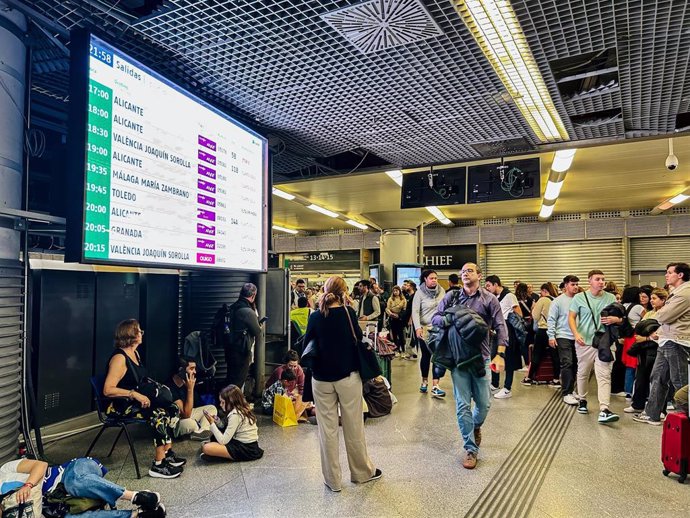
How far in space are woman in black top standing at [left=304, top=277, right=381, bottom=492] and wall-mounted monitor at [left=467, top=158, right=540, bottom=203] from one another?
387 cm

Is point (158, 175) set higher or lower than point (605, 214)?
lower

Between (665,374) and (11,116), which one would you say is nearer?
(11,116)

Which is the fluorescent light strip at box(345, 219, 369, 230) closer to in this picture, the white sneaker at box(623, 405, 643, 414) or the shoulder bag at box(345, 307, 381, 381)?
the white sneaker at box(623, 405, 643, 414)

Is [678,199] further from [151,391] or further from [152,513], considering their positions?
[152,513]

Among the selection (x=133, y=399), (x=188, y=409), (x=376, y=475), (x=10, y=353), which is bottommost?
(x=376, y=475)

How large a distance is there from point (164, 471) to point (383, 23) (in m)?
3.45

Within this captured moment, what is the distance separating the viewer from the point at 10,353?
3047 mm

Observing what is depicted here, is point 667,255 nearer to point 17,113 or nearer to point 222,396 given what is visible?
point 222,396

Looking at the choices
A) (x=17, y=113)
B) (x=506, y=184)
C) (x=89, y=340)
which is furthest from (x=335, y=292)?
(x=506, y=184)

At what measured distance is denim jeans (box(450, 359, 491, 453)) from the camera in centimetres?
367

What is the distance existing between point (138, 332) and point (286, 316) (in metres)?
2.60

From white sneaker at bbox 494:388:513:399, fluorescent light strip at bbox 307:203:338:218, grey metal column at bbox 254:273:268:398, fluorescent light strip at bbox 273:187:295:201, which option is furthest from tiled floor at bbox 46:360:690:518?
fluorescent light strip at bbox 307:203:338:218

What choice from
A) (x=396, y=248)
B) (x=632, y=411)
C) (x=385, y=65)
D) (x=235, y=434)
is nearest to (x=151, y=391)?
(x=235, y=434)

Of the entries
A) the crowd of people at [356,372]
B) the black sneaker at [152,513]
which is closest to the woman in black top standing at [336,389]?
the crowd of people at [356,372]
